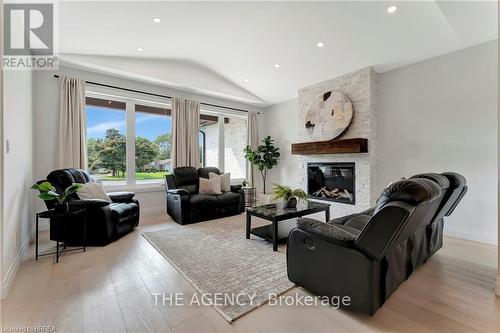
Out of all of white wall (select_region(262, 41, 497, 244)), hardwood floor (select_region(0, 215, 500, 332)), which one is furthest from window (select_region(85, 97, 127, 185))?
white wall (select_region(262, 41, 497, 244))

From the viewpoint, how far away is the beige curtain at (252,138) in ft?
20.3

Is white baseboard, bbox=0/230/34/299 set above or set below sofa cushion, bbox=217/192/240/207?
below

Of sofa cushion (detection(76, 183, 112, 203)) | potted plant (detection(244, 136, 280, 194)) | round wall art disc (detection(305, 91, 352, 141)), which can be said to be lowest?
sofa cushion (detection(76, 183, 112, 203))

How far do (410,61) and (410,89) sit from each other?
1.48ft

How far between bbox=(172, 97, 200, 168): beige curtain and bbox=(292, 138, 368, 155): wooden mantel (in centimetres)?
229

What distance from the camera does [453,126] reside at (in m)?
3.36

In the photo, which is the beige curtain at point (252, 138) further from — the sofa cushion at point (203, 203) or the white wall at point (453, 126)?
the white wall at point (453, 126)

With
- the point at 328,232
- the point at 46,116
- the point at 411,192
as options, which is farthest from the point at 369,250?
the point at 46,116

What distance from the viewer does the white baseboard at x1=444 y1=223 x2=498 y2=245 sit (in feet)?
9.97

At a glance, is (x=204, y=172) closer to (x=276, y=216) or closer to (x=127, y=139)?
(x=127, y=139)

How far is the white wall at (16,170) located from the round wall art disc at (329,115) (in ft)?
15.0

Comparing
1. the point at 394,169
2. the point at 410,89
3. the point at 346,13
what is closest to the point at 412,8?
the point at 346,13

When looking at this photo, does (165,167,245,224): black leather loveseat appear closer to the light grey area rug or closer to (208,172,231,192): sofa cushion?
(208,172,231,192): sofa cushion

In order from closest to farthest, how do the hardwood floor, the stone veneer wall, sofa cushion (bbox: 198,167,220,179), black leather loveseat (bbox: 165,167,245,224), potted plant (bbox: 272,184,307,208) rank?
the hardwood floor
potted plant (bbox: 272,184,307,208)
black leather loveseat (bbox: 165,167,245,224)
the stone veneer wall
sofa cushion (bbox: 198,167,220,179)
